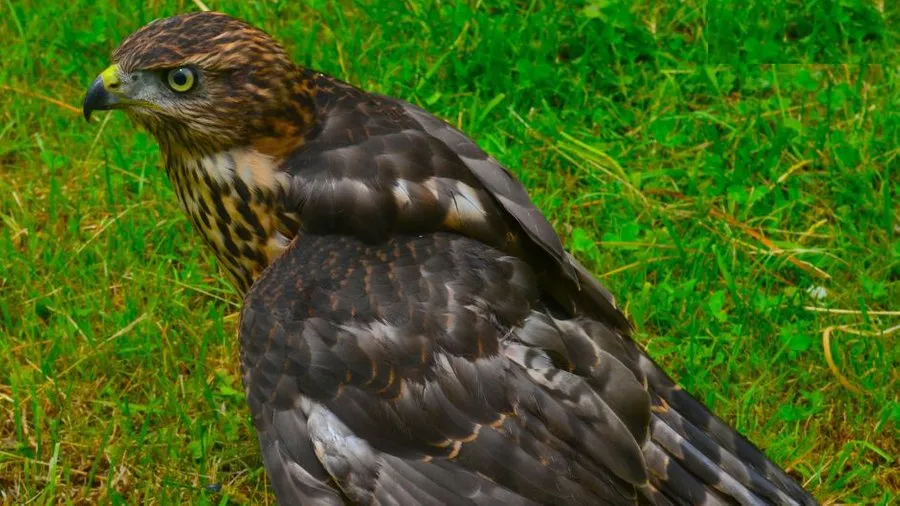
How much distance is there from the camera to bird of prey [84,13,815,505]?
12.4 ft

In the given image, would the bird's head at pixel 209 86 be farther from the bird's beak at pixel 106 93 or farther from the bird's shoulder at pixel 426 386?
the bird's shoulder at pixel 426 386

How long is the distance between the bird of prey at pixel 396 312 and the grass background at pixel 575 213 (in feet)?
2.57

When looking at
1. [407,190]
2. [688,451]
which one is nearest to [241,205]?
[407,190]

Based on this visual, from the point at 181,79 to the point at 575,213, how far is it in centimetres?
229

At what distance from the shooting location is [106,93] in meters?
4.20

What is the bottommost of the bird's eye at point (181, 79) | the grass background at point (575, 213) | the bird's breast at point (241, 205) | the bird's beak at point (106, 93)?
the grass background at point (575, 213)

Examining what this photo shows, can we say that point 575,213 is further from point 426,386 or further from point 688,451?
point 426,386

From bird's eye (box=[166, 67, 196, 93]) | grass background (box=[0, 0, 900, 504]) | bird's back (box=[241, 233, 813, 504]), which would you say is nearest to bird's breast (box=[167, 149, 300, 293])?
bird's back (box=[241, 233, 813, 504])

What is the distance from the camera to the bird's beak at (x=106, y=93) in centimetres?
417

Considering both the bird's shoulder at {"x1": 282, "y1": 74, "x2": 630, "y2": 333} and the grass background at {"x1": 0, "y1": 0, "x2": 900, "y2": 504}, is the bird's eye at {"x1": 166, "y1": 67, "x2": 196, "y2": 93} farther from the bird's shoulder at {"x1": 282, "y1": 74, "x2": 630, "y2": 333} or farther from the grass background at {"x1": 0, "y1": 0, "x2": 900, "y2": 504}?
the grass background at {"x1": 0, "y1": 0, "x2": 900, "y2": 504}

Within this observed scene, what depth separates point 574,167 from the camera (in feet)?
20.0

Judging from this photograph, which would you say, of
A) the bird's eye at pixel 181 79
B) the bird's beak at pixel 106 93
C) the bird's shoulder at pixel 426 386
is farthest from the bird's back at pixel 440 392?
the bird's beak at pixel 106 93

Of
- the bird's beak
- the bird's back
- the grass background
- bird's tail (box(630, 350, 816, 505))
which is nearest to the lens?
the bird's back

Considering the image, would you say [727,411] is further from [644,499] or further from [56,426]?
[56,426]
